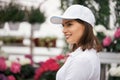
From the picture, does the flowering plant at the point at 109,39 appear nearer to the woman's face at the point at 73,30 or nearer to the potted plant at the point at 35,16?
the woman's face at the point at 73,30

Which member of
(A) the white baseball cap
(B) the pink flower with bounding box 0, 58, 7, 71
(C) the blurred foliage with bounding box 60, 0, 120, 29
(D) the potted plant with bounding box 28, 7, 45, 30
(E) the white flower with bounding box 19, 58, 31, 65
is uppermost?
(A) the white baseball cap

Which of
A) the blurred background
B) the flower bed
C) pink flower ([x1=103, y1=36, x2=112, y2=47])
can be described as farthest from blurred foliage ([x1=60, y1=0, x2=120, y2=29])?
the flower bed

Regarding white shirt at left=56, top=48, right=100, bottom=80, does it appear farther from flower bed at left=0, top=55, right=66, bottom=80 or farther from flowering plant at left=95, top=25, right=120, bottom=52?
flowering plant at left=95, top=25, right=120, bottom=52

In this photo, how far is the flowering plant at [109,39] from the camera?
4.39m

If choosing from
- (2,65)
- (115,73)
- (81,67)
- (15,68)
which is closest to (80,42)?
(81,67)

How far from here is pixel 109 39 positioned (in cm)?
439

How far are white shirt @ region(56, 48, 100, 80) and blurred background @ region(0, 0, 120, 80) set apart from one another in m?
1.39

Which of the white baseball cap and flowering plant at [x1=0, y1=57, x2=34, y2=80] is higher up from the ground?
the white baseball cap

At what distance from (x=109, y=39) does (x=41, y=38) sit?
5.09m

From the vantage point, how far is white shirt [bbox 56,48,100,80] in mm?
1675

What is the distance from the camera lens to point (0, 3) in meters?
8.08

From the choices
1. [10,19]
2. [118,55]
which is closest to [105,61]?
[118,55]

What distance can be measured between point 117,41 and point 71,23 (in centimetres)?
270

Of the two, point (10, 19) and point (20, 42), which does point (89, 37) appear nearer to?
point (10, 19)
